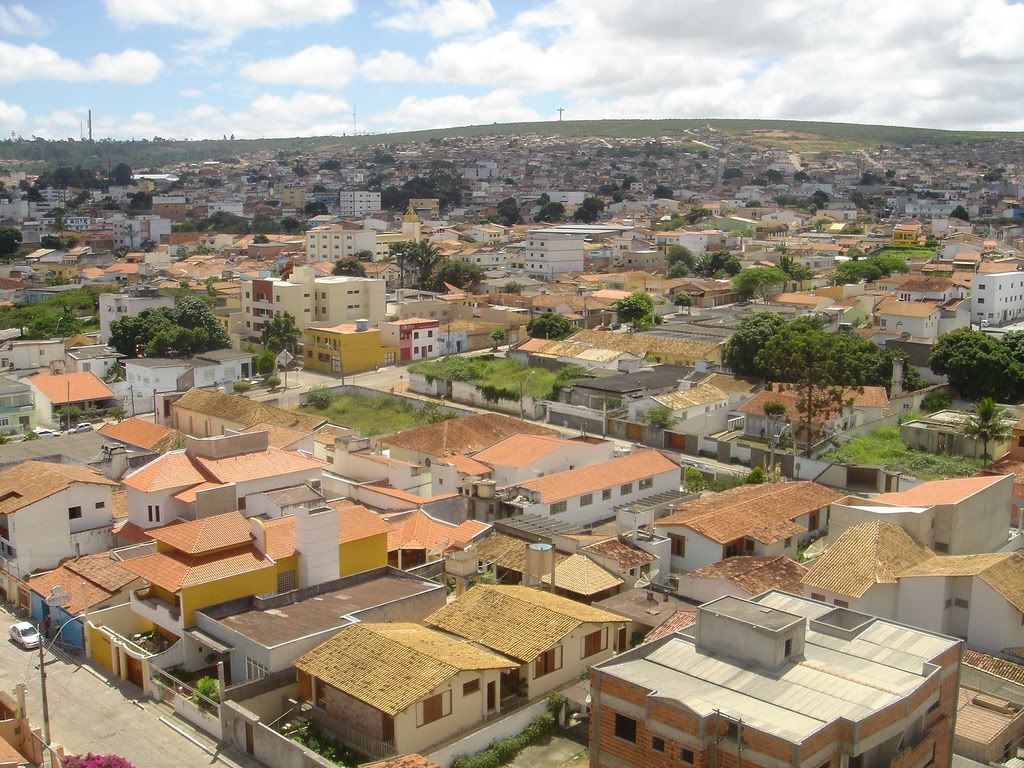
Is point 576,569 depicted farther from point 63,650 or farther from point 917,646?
point 63,650

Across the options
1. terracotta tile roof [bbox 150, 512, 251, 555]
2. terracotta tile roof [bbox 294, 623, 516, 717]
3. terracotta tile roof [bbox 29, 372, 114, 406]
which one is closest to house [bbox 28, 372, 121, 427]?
terracotta tile roof [bbox 29, 372, 114, 406]

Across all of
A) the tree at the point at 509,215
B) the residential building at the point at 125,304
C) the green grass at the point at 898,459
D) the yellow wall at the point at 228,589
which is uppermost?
the tree at the point at 509,215

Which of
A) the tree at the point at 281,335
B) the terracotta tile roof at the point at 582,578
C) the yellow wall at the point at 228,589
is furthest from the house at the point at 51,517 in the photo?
the tree at the point at 281,335

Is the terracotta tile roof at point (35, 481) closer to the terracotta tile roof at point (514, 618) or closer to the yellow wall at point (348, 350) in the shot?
the terracotta tile roof at point (514, 618)

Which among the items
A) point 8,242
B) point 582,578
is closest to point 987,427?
point 582,578

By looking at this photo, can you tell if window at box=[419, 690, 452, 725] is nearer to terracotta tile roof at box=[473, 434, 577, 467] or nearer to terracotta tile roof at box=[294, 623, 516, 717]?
terracotta tile roof at box=[294, 623, 516, 717]

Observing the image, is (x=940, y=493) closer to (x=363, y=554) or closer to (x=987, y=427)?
(x=987, y=427)

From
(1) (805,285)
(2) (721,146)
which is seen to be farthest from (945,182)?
(1) (805,285)
